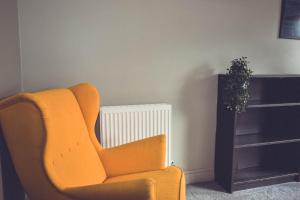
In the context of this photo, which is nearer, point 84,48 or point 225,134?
point 84,48

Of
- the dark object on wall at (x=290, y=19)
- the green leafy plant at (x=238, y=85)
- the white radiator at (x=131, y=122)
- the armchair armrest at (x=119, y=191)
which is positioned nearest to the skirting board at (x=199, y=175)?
the white radiator at (x=131, y=122)

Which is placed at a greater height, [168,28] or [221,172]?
[168,28]

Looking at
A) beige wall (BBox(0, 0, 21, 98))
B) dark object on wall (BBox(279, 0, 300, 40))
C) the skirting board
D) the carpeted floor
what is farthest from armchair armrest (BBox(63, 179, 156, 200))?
dark object on wall (BBox(279, 0, 300, 40))

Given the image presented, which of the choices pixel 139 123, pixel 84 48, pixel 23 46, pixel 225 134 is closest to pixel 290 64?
pixel 225 134

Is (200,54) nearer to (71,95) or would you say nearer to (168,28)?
(168,28)

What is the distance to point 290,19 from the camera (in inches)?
104

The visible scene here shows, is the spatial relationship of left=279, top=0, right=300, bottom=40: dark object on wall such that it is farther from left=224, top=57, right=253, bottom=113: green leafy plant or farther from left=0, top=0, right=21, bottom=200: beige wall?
left=0, top=0, right=21, bottom=200: beige wall

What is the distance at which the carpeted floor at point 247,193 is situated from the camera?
7.41 feet

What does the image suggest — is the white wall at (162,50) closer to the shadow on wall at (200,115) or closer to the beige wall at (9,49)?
the shadow on wall at (200,115)

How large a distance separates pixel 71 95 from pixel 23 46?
61 centimetres

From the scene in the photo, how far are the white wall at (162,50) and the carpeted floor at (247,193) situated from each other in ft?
0.51

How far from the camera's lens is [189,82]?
7.89 feet

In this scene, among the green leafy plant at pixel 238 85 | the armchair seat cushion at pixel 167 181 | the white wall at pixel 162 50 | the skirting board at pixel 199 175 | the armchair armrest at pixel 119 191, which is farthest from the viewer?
the skirting board at pixel 199 175

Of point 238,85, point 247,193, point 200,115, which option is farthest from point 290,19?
point 247,193
